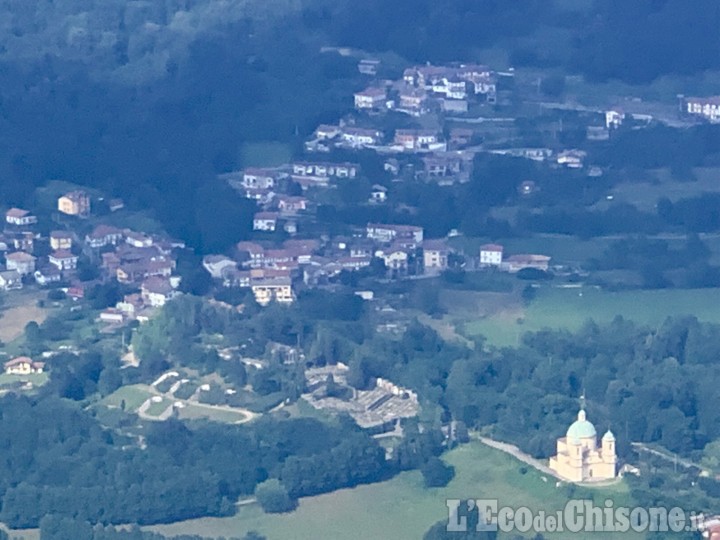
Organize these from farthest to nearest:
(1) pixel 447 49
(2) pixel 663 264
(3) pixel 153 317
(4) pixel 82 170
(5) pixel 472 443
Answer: (1) pixel 447 49 → (4) pixel 82 170 → (2) pixel 663 264 → (3) pixel 153 317 → (5) pixel 472 443

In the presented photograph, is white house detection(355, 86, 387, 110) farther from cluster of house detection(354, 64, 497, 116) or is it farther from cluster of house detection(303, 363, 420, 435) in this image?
cluster of house detection(303, 363, 420, 435)

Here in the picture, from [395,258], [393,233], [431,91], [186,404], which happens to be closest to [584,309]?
[395,258]

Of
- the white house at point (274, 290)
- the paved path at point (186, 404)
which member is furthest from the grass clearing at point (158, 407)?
the white house at point (274, 290)

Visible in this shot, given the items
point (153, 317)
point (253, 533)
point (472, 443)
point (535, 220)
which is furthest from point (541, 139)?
point (253, 533)

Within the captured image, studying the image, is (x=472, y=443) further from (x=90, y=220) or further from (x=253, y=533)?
(x=90, y=220)

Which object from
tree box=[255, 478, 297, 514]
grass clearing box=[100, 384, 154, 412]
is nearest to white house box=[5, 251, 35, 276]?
grass clearing box=[100, 384, 154, 412]
